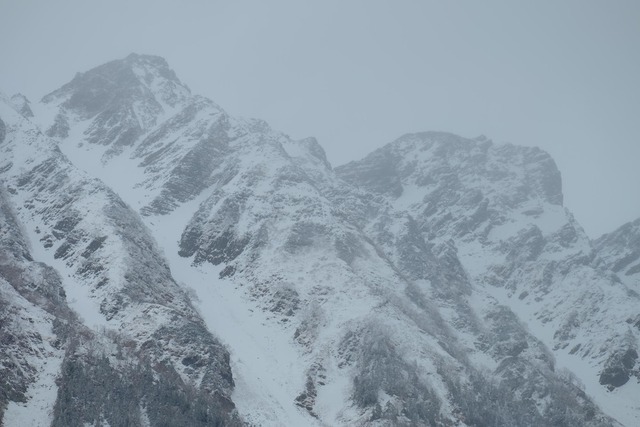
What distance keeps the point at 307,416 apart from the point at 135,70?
5965 inches

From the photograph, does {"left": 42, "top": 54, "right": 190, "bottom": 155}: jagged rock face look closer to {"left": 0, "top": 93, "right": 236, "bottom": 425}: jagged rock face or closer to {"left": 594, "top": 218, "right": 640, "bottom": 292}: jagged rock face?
{"left": 0, "top": 93, "right": 236, "bottom": 425}: jagged rock face

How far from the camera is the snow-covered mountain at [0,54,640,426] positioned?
53594 mm

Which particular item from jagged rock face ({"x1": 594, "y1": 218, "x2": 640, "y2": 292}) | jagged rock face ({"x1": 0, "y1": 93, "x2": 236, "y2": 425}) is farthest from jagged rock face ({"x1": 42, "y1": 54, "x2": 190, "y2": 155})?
jagged rock face ({"x1": 594, "y1": 218, "x2": 640, "y2": 292})

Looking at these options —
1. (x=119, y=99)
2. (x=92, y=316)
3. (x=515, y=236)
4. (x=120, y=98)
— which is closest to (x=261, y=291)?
(x=92, y=316)

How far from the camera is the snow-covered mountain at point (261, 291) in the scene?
176 ft

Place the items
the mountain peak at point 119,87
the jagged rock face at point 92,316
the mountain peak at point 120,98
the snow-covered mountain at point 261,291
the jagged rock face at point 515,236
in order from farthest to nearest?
the mountain peak at point 119,87 < the mountain peak at point 120,98 < the jagged rock face at point 515,236 < the snow-covered mountain at point 261,291 < the jagged rock face at point 92,316

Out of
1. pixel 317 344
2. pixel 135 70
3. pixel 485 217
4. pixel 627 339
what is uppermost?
pixel 485 217

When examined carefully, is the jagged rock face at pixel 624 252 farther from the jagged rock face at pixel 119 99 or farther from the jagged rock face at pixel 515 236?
the jagged rock face at pixel 119 99

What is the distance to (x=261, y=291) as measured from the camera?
8194cm

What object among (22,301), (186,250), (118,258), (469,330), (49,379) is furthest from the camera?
(469,330)

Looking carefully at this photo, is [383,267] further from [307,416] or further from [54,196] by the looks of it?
[54,196]

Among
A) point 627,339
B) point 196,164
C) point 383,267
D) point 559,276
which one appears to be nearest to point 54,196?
point 196,164

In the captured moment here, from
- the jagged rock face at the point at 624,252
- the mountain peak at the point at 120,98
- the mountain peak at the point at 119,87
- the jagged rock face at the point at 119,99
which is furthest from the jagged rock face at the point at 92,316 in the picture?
the jagged rock face at the point at 624,252

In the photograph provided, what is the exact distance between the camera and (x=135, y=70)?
7160 inches
